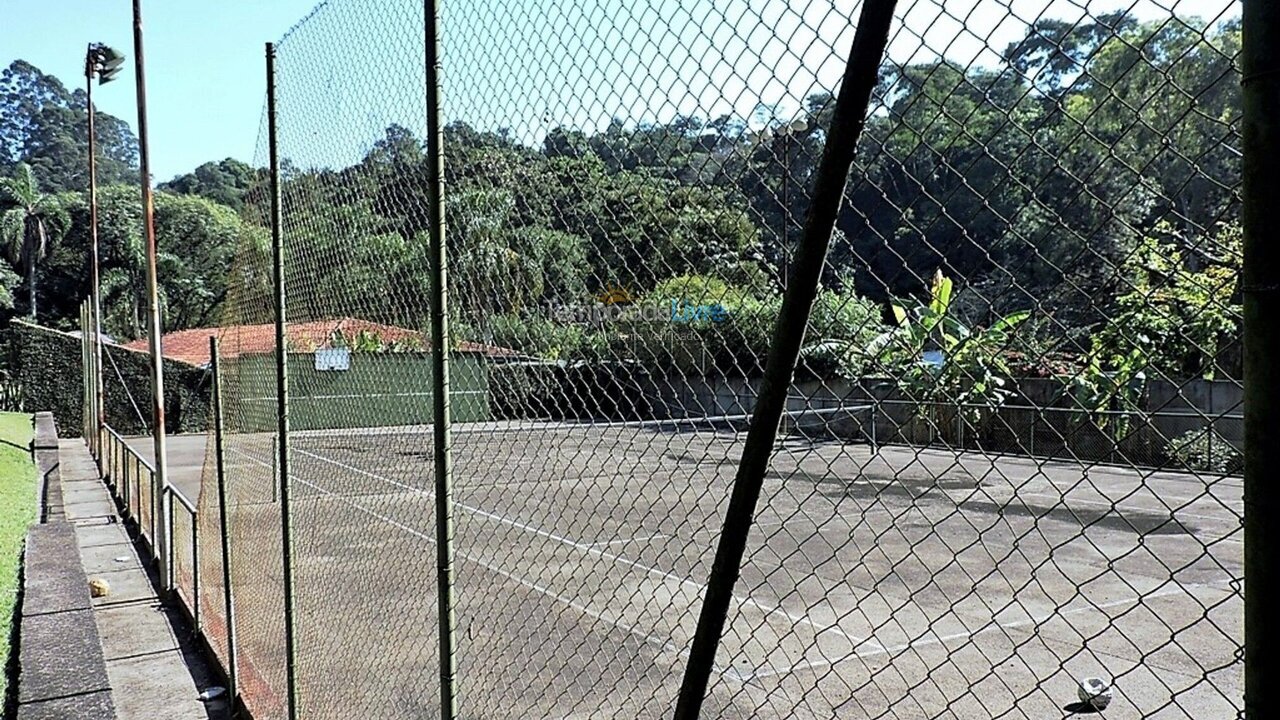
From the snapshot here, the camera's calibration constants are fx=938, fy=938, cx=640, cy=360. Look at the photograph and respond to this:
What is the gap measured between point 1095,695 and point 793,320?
4385mm

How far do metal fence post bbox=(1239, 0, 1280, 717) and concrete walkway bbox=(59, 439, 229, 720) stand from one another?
3.67 metres

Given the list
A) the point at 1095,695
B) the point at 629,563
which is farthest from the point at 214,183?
the point at 1095,695

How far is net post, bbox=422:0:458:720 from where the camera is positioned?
2.09m

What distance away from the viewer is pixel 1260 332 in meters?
0.74

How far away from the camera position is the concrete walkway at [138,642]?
15.8 feet

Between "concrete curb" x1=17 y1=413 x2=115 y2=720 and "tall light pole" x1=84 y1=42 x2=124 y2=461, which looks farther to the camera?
"tall light pole" x1=84 y1=42 x2=124 y2=461

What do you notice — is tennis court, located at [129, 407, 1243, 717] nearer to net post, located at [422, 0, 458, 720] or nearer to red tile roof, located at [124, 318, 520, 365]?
red tile roof, located at [124, 318, 520, 365]

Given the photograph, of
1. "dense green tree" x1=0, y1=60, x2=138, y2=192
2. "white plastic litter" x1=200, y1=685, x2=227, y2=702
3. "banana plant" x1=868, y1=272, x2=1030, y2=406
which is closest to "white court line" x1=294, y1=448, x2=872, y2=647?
"banana plant" x1=868, y1=272, x2=1030, y2=406

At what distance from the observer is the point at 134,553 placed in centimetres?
852

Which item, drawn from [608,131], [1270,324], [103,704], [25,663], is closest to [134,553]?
[25,663]

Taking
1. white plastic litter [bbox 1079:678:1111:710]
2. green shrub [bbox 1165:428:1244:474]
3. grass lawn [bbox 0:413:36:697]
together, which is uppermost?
green shrub [bbox 1165:428:1244:474]

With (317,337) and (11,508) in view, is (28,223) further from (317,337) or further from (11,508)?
(317,337)

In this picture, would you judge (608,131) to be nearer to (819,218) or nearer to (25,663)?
(819,218)

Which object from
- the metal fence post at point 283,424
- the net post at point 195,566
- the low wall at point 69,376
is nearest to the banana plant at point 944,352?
the metal fence post at point 283,424
